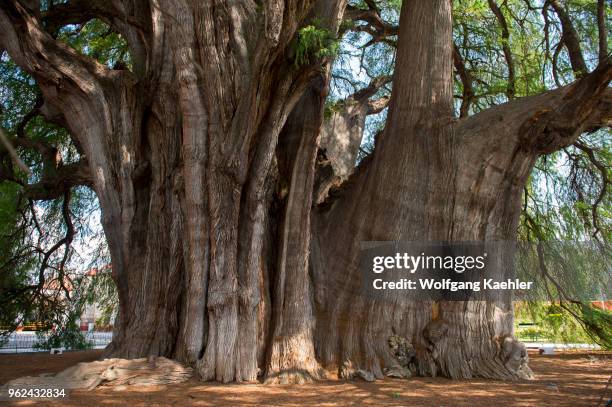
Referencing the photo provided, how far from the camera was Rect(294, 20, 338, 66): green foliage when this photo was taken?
18.2ft

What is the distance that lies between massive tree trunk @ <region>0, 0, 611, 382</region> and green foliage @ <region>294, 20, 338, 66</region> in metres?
0.13

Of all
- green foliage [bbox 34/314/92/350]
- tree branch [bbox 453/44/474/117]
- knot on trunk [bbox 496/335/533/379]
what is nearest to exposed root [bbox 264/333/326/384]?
knot on trunk [bbox 496/335/533/379]

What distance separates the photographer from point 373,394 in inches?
217

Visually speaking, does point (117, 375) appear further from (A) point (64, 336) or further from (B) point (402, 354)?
(A) point (64, 336)

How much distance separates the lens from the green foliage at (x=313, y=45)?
5.56 metres

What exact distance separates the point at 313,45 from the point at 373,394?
12.1 feet

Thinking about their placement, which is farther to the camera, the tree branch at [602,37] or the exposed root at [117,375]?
the tree branch at [602,37]

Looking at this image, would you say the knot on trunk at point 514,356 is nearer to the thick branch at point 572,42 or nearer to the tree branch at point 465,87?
the thick branch at point 572,42

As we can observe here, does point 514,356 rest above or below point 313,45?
below

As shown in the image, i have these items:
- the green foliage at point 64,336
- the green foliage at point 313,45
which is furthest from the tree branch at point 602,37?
the green foliage at point 64,336

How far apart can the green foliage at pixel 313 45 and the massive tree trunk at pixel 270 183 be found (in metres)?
0.13

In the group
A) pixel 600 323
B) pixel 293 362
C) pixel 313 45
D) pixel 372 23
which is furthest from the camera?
pixel 372 23

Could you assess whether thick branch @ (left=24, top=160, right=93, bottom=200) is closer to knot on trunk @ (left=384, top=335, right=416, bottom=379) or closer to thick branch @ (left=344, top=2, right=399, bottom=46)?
knot on trunk @ (left=384, top=335, right=416, bottom=379)

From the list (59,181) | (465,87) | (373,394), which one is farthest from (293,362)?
(465,87)
